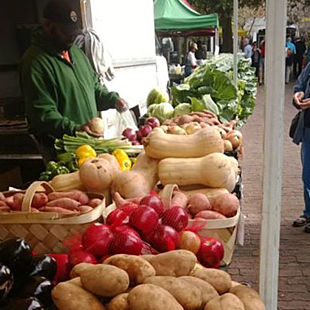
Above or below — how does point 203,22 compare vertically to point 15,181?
above

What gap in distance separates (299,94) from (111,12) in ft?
9.34

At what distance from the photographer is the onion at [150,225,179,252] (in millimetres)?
1557

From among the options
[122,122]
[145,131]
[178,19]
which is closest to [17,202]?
[145,131]

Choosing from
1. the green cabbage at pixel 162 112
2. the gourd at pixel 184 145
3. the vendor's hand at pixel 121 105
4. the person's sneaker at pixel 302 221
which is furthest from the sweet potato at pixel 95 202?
the person's sneaker at pixel 302 221

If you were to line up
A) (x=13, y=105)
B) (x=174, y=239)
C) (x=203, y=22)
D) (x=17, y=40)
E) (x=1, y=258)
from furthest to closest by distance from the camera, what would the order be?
(x=203, y=22), (x=17, y=40), (x=13, y=105), (x=174, y=239), (x=1, y=258)

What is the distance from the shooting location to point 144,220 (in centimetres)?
159

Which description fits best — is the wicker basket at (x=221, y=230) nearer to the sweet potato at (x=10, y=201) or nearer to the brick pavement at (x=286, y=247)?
the sweet potato at (x=10, y=201)

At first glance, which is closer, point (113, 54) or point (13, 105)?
point (13, 105)

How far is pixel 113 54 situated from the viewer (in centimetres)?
605

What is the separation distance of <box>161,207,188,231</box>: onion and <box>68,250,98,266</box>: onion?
0.34 meters

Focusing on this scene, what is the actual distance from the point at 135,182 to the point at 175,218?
0.49 m

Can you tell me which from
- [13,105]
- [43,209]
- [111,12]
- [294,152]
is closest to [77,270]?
[43,209]

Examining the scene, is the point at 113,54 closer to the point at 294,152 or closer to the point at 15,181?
the point at 15,181

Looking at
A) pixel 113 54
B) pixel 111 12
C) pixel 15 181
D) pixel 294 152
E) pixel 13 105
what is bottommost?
pixel 294 152
